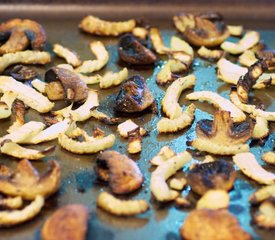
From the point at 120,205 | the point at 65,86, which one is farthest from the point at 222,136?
the point at 65,86

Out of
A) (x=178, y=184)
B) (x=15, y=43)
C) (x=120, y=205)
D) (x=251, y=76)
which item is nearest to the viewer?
(x=120, y=205)

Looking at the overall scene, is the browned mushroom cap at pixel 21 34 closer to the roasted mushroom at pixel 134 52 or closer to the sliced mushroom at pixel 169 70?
the roasted mushroom at pixel 134 52

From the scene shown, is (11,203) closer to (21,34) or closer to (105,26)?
(21,34)

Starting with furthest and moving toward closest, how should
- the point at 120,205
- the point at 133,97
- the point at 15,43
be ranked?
the point at 15,43 < the point at 133,97 < the point at 120,205

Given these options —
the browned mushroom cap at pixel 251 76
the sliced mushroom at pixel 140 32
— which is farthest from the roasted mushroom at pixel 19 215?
the sliced mushroom at pixel 140 32

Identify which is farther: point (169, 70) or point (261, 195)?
point (169, 70)

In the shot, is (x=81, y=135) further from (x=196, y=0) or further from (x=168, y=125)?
(x=196, y=0)
